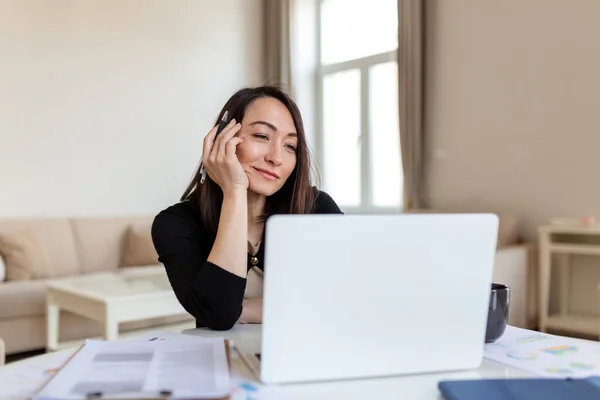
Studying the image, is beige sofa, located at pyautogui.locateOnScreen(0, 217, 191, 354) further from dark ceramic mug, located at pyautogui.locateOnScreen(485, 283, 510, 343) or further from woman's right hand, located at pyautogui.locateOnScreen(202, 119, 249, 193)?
dark ceramic mug, located at pyautogui.locateOnScreen(485, 283, 510, 343)

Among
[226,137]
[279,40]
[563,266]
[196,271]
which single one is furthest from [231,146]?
[279,40]

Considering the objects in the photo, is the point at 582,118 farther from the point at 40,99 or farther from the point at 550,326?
the point at 40,99

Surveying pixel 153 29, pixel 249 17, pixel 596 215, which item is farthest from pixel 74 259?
pixel 596 215

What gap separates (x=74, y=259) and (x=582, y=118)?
329 cm

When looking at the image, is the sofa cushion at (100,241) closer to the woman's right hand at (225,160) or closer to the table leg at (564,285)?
the table leg at (564,285)

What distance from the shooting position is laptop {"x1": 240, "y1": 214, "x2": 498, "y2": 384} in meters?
0.73

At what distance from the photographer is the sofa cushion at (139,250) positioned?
412cm

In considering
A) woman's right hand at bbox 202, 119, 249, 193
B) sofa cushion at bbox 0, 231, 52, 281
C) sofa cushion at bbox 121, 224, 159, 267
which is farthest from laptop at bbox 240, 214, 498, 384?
sofa cushion at bbox 121, 224, 159, 267

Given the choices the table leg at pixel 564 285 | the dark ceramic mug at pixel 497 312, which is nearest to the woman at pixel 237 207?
the dark ceramic mug at pixel 497 312

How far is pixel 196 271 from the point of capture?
1.20 metres

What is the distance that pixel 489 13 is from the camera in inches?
152

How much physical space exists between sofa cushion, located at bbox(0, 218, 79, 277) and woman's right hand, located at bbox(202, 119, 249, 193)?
2981mm

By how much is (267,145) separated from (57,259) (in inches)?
121

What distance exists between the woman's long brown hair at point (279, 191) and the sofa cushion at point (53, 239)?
9.11 feet
